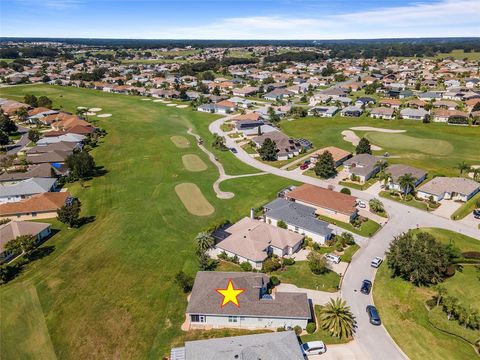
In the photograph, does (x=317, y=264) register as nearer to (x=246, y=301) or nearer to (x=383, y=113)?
(x=246, y=301)

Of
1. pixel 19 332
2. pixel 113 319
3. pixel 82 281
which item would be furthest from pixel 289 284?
pixel 19 332

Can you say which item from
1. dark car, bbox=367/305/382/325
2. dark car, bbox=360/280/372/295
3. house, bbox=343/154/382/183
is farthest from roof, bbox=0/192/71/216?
house, bbox=343/154/382/183

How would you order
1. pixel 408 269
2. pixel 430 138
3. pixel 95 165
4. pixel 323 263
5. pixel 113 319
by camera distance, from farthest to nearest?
1. pixel 430 138
2. pixel 95 165
3. pixel 323 263
4. pixel 408 269
5. pixel 113 319

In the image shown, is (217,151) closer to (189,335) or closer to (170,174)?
(170,174)

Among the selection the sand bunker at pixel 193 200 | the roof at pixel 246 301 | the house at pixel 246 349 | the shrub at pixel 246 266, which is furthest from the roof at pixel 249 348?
the sand bunker at pixel 193 200

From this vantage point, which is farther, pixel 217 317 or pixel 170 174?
pixel 170 174
